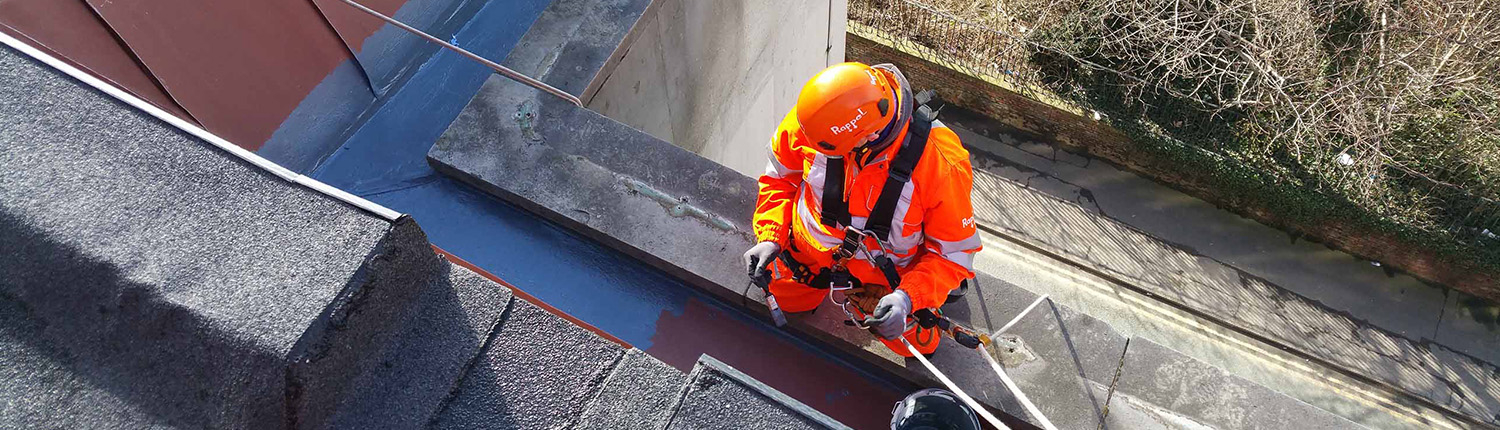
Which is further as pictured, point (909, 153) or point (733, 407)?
point (909, 153)

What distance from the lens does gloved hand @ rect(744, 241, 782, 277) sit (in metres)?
4.02

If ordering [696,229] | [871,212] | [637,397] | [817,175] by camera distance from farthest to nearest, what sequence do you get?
[696,229]
[817,175]
[871,212]
[637,397]

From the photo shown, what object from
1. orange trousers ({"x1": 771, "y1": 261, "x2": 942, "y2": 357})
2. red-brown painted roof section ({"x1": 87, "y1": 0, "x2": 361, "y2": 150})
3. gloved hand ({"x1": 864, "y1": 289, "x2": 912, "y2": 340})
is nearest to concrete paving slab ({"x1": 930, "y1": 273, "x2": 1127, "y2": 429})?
orange trousers ({"x1": 771, "y1": 261, "x2": 942, "y2": 357})

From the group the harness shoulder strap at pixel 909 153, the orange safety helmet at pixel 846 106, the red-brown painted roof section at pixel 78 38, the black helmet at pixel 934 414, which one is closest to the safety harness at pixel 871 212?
the harness shoulder strap at pixel 909 153

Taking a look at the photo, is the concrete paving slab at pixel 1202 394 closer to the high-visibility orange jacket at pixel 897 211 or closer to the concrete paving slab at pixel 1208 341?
the high-visibility orange jacket at pixel 897 211

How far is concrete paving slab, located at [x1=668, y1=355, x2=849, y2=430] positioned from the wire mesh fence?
10.9 m

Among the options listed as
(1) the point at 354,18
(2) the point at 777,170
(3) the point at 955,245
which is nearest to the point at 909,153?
(3) the point at 955,245

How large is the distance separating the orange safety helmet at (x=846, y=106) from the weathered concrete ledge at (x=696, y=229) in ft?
3.36

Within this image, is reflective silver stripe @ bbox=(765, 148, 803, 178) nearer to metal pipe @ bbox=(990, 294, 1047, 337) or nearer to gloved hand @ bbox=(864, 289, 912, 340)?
gloved hand @ bbox=(864, 289, 912, 340)

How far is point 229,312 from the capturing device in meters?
2.41

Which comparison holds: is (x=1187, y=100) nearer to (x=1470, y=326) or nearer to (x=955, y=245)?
(x=1470, y=326)

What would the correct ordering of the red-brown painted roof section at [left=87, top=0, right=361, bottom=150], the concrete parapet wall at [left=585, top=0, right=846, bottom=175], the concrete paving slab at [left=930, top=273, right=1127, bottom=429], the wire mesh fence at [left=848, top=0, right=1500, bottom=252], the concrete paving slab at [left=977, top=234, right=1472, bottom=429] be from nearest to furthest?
the concrete paving slab at [left=930, top=273, right=1127, bottom=429] < the red-brown painted roof section at [left=87, top=0, right=361, bottom=150] < the concrete parapet wall at [left=585, top=0, right=846, bottom=175] < the concrete paving slab at [left=977, top=234, right=1472, bottom=429] < the wire mesh fence at [left=848, top=0, right=1500, bottom=252]

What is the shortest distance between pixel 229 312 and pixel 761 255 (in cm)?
223

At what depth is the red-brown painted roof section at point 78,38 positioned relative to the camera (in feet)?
12.4
